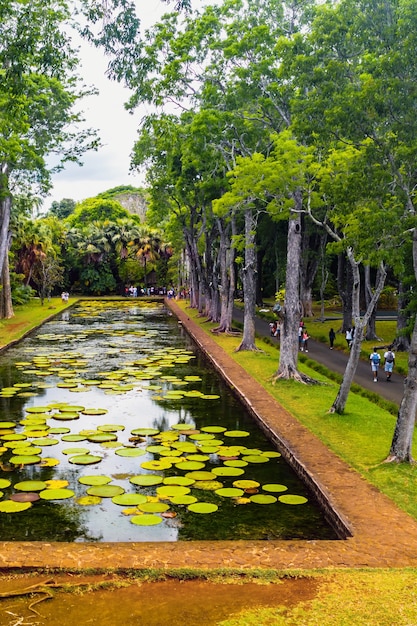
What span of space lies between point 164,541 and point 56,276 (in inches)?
2105

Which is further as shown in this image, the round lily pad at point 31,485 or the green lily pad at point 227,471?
the green lily pad at point 227,471

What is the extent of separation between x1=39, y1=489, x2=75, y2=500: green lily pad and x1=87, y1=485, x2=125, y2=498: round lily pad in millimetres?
343

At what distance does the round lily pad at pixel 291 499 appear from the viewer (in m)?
11.2

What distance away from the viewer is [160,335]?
3591 centimetres

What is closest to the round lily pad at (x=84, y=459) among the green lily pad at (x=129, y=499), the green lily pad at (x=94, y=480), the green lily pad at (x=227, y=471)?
the green lily pad at (x=94, y=480)

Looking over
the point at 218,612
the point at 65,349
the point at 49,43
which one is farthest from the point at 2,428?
the point at 65,349

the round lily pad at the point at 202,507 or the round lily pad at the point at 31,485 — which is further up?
the round lily pad at the point at 31,485

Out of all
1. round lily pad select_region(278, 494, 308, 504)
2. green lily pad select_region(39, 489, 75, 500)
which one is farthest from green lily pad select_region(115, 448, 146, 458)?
round lily pad select_region(278, 494, 308, 504)

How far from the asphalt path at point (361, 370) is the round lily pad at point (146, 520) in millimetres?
10207

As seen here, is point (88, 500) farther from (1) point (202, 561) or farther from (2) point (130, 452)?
(1) point (202, 561)

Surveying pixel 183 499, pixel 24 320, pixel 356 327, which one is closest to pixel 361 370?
pixel 356 327

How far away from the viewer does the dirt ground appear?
7.20m

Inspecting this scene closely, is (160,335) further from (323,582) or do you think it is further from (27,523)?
(323,582)

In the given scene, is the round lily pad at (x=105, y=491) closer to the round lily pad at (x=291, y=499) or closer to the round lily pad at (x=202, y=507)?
the round lily pad at (x=202, y=507)
